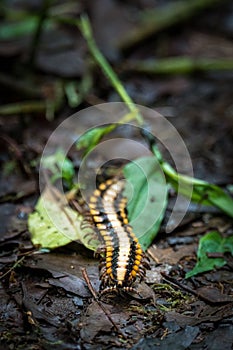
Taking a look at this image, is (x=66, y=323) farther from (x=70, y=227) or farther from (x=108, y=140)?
(x=108, y=140)

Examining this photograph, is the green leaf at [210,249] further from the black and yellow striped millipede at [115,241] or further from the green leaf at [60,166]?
the green leaf at [60,166]

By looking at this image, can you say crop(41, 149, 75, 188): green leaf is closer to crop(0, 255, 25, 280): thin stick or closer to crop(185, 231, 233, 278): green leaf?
crop(0, 255, 25, 280): thin stick

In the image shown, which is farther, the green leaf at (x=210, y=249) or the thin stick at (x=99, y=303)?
the green leaf at (x=210, y=249)

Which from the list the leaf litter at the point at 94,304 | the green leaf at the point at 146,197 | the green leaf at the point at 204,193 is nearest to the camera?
the leaf litter at the point at 94,304

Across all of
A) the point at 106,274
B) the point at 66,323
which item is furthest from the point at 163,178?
the point at 66,323

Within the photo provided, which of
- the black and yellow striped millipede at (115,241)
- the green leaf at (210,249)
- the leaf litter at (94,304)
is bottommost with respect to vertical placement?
the green leaf at (210,249)

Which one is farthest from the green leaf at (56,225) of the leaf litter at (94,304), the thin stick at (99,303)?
the thin stick at (99,303)
